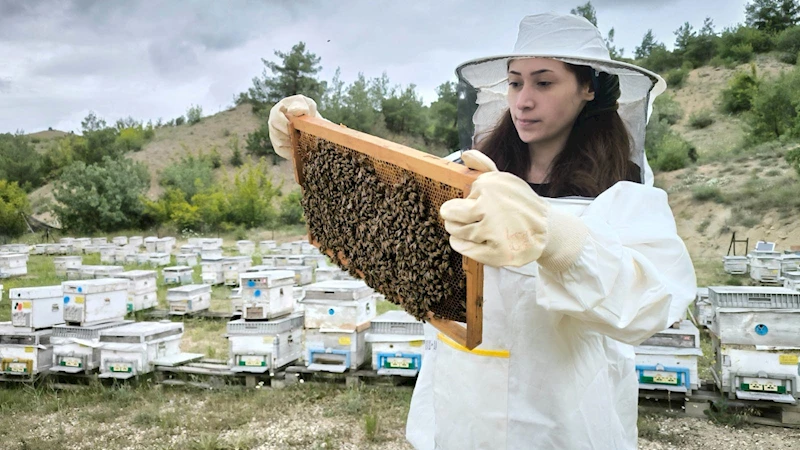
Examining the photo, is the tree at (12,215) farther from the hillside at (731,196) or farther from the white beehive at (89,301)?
the hillside at (731,196)

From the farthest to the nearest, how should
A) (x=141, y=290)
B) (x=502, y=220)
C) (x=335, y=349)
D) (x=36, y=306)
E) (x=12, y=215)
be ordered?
(x=12, y=215) < (x=141, y=290) < (x=36, y=306) < (x=335, y=349) < (x=502, y=220)

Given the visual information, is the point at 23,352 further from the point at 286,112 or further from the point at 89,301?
the point at 286,112

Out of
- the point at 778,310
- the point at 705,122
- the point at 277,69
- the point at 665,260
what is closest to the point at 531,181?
A: the point at 665,260

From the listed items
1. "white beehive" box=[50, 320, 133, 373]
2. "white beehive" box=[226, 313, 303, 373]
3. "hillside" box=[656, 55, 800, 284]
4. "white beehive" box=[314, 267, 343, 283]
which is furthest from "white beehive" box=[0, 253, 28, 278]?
"hillside" box=[656, 55, 800, 284]

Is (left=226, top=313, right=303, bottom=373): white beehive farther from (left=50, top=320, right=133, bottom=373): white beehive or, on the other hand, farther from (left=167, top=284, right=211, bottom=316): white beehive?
(left=167, top=284, right=211, bottom=316): white beehive

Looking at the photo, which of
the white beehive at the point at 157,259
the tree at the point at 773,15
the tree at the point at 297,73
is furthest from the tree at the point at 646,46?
the white beehive at the point at 157,259

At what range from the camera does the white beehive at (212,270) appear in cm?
1238

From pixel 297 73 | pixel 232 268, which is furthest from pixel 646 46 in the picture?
pixel 232 268

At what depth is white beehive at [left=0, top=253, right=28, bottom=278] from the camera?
1415 centimetres

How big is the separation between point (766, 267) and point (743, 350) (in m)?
7.73

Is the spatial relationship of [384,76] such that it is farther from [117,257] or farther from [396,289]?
[396,289]

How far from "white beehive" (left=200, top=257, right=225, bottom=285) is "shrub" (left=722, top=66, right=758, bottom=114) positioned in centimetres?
3334

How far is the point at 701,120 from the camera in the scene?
3444 centimetres

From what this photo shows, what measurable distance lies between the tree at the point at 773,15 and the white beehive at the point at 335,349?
165 feet
